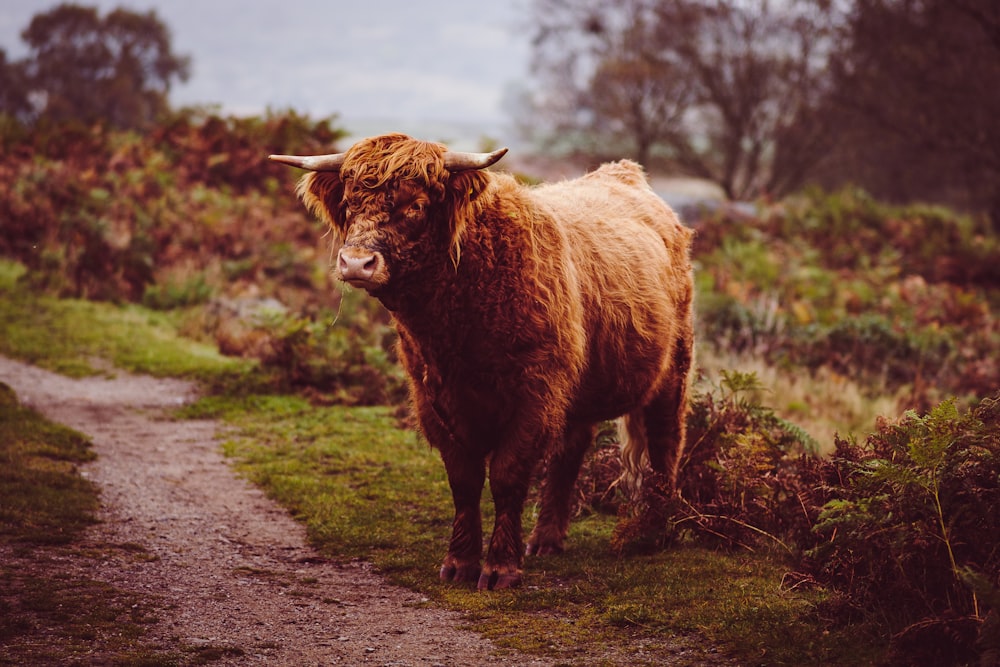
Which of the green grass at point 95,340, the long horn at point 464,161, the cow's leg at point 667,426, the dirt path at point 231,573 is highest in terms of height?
the long horn at point 464,161

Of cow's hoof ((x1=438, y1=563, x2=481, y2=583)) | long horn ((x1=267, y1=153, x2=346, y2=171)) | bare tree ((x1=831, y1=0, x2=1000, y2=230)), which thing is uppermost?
bare tree ((x1=831, y1=0, x2=1000, y2=230))

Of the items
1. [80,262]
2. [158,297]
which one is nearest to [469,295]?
[158,297]

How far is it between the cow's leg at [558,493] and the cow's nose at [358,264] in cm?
175

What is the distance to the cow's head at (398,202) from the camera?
14.8 ft

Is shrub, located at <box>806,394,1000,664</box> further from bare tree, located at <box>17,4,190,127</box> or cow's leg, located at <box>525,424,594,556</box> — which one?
bare tree, located at <box>17,4,190,127</box>

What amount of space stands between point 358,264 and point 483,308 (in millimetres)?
771

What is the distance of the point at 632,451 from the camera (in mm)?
6406

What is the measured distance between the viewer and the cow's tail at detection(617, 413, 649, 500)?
20.7ft

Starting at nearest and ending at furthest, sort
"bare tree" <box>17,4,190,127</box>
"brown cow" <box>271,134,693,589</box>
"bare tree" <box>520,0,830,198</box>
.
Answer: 1. "brown cow" <box>271,134,693,589</box>
2. "bare tree" <box>520,0,830,198</box>
3. "bare tree" <box>17,4,190,127</box>

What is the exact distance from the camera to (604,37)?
23484mm

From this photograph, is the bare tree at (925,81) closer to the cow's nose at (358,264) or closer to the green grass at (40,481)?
the cow's nose at (358,264)

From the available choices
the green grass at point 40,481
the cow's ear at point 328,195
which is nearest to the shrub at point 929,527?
the cow's ear at point 328,195

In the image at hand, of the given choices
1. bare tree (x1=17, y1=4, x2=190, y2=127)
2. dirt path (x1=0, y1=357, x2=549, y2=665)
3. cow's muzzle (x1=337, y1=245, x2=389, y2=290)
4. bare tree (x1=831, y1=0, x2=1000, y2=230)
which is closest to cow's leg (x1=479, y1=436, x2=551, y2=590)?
dirt path (x1=0, y1=357, x2=549, y2=665)

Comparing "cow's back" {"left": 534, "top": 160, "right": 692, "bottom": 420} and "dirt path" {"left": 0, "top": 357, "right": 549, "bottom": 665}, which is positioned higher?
"cow's back" {"left": 534, "top": 160, "right": 692, "bottom": 420}
